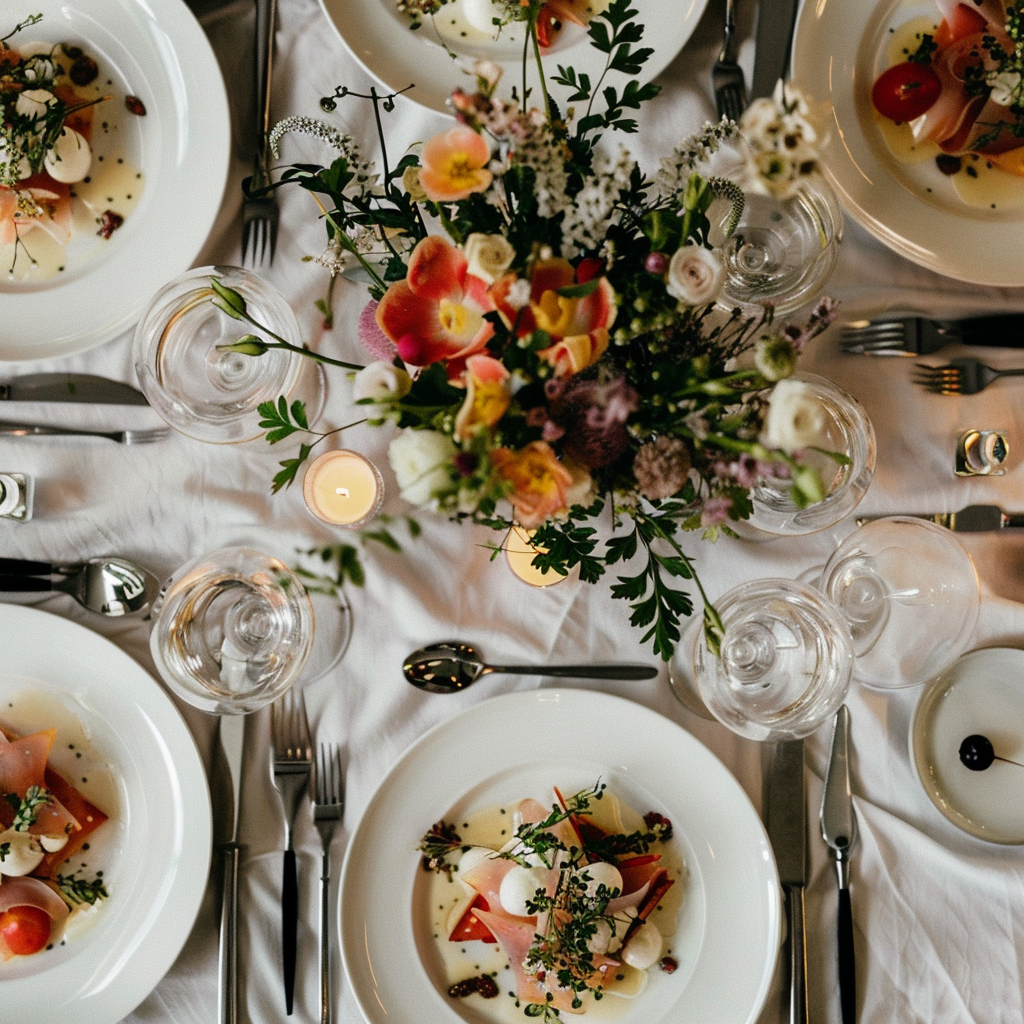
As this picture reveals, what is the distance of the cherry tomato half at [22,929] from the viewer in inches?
46.8

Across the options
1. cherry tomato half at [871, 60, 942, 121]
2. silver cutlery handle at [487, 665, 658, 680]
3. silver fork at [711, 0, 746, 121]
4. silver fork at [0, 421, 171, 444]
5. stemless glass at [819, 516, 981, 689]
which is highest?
silver fork at [711, 0, 746, 121]

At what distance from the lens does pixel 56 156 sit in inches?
48.0

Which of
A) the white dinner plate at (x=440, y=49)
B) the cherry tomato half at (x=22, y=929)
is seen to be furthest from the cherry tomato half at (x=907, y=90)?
the cherry tomato half at (x=22, y=929)

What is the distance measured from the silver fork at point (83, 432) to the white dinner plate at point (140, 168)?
10cm

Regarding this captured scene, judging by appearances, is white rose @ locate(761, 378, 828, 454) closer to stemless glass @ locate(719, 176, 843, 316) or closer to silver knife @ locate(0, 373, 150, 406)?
stemless glass @ locate(719, 176, 843, 316)

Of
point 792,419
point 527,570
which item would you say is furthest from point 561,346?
point 527,570

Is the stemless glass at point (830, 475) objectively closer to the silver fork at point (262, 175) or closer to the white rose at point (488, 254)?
the white rose at point (488, 254)

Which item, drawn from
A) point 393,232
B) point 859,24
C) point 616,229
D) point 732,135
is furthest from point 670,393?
point 859,24

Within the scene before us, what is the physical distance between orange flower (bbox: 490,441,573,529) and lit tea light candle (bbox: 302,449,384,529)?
59cm

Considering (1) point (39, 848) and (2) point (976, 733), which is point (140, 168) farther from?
(2) point (976, 733)

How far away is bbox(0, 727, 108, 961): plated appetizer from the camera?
1.19m

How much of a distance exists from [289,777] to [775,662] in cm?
69

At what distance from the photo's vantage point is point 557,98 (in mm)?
1176

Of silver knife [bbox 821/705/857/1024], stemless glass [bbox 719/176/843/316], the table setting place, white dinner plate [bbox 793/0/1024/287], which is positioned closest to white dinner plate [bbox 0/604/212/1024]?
the table setting place
